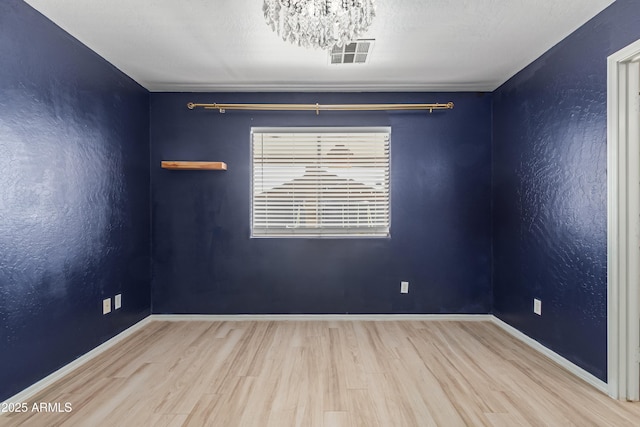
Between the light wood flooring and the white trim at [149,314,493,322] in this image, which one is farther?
the white trim at [149,314,493,322]

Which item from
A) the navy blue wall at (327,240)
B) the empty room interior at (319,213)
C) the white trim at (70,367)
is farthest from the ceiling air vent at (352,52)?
the white trim at (70,367)

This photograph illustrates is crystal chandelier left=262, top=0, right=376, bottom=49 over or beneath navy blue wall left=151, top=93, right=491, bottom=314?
over

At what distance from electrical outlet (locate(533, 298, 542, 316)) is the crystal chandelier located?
258cm

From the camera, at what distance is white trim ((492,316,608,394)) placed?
2.22 metres

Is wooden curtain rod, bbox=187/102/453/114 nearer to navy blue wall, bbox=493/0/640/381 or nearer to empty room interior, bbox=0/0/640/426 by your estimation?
empty room interior, bbox=0/0/640/426

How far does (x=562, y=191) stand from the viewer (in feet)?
8.34

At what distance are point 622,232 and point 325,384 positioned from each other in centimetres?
210

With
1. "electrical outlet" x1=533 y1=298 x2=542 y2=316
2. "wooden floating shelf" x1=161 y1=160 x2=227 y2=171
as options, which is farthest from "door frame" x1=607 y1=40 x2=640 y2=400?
"wooden floating shelf" x1=161 y1=160 x2=227 y2=171

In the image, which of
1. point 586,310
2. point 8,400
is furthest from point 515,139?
point 8,400

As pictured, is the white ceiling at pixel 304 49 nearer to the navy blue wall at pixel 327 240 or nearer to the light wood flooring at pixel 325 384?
the navy blue wall at pixel 327 240

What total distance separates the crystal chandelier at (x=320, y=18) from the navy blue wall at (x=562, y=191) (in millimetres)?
1662

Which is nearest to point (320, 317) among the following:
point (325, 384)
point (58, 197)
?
point (325, 384)

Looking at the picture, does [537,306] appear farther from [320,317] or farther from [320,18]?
[320,18]

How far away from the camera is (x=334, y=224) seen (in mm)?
3666
